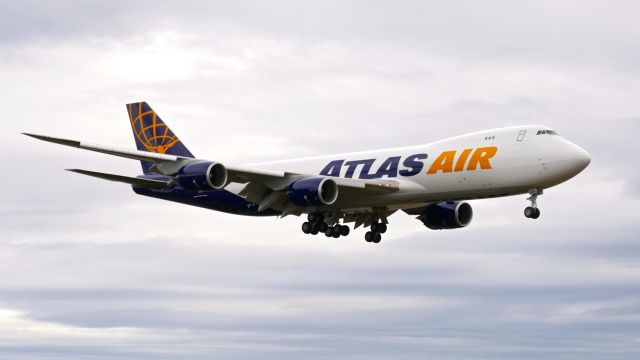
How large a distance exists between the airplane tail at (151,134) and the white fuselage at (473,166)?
12145 mm

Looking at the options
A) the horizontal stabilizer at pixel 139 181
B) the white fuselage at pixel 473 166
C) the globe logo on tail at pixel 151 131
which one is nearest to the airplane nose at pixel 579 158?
the white fuselage at pixel 473 166

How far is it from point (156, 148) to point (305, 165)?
9.89 metres

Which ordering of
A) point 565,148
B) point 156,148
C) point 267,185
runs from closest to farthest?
point 565,148 < point 267,185 < point 156,148

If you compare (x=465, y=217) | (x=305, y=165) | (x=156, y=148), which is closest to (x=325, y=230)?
(x=305, y=165)

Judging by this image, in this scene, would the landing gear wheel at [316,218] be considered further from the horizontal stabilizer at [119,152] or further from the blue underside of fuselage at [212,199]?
the horizontal stabilizer at [119,152]

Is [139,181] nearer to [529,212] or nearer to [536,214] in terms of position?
[529,212]

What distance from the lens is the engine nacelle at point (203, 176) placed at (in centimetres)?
5112

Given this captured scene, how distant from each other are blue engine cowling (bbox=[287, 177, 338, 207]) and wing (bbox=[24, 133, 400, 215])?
539 mm

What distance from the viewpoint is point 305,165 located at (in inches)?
2331

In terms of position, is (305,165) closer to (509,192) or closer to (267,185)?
(267,185)

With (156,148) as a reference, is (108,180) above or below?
below

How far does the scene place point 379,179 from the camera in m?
55.1

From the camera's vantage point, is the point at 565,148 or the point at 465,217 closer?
the point at 565,148

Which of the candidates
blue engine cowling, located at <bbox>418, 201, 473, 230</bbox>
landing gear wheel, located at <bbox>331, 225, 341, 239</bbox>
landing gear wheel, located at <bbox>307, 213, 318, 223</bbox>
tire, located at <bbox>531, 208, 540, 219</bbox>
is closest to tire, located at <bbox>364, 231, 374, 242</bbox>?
landing gear wheel, located at <bbox>331, 225, 341, 239</bbox>
